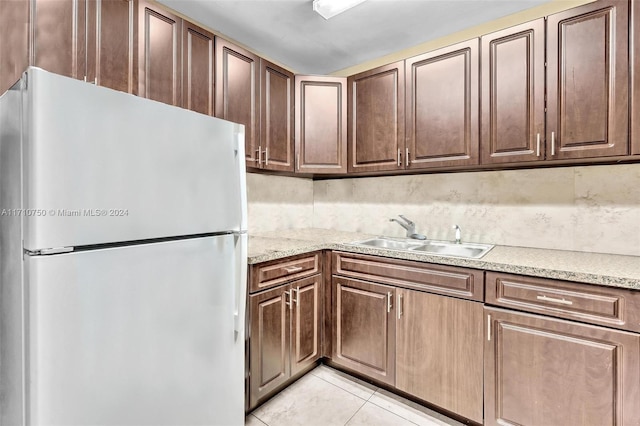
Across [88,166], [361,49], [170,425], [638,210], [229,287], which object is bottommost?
[170,425]

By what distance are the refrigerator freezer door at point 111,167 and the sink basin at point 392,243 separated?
1331mm

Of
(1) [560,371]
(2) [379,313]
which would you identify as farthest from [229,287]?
(1) [560,371]

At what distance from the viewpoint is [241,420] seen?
1335 millimetres

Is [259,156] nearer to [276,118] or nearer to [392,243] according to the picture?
[276,118]

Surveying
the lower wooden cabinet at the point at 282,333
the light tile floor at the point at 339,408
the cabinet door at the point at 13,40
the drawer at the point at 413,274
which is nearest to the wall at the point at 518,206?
the drawer at the point at 413,274

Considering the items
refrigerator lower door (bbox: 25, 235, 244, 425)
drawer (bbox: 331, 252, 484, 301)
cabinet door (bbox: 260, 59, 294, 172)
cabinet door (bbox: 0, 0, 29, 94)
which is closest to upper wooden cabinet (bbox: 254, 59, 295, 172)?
cabinet door (bbox: 260, 59, 294, 172)

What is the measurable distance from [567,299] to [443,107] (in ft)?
4.09

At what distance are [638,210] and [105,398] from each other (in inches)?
99.0

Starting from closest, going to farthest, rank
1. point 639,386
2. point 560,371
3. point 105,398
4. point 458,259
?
point 105,398
point 639,386
point 560,371
point 458,259

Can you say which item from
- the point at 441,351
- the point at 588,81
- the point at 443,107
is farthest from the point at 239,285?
the point at 588,81

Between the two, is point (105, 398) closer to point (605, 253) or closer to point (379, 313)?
point (379, 313)

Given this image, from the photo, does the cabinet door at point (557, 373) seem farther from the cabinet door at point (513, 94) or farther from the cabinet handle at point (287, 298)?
the cabinet handle at point (287, 298)

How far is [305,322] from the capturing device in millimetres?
1954

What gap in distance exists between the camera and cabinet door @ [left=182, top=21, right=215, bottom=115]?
166 centimetres
